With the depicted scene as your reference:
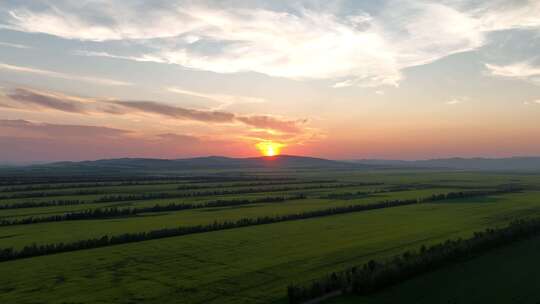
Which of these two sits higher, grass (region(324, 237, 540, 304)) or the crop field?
the crop field

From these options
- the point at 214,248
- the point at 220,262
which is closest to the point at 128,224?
the point at 214,248

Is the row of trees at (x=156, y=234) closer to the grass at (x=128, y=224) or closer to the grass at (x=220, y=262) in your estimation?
the grass at (x=220, y=262)

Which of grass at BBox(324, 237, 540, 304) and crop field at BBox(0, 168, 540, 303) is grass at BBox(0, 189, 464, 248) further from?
grass at BBox(324, 237, 540, 304)

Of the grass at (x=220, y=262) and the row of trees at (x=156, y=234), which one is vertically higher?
the row of trees at (x=156, y=234)

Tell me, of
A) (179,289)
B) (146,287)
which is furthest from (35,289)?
(179,289)

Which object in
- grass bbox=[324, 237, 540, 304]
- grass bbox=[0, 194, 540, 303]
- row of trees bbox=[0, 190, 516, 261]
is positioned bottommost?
grass bbox=[324, 237, 540, 304]

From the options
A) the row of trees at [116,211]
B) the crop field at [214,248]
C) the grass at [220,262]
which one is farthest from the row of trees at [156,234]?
the row of trees at [116,211]

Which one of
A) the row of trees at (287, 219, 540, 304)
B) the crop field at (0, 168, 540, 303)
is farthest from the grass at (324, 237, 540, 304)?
the row of trees at (287, 219, 540, 304)

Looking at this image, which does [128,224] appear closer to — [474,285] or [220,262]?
[220,262]

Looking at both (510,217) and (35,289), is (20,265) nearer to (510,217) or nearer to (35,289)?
(35,289)

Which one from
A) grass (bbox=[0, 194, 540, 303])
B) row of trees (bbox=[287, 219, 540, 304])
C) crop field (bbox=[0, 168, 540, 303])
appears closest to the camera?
grass (bbox=[0, 194, 540, 303])
